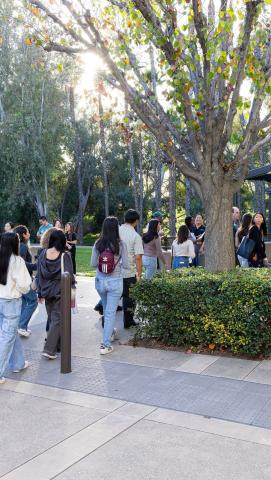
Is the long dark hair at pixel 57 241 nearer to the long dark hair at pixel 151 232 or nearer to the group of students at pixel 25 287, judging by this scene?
Answer: the group of students at pixel 25 287

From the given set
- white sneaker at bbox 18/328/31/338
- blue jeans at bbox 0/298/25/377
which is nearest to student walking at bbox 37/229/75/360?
blue jeans at bbox 0/298/25/377

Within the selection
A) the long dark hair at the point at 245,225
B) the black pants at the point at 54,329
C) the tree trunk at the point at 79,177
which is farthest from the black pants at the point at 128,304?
the tree trunk at the point at 79,177

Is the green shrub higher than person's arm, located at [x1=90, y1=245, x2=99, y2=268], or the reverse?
person's arm, located at [x1=90, y1=245, x2=99, y2=268]

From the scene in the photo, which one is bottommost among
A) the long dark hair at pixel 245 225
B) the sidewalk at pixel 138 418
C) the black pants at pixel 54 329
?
the sidewalk at pixel 138 418

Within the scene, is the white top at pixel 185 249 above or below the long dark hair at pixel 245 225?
below

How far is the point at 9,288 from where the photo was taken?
530 centimetres

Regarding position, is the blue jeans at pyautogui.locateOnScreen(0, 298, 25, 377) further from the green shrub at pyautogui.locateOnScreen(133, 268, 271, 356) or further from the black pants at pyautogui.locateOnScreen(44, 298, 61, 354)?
the green shrub at pyautogui.locateOnScreen(133, 268, 271, 356)

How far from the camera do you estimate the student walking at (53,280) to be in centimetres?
610

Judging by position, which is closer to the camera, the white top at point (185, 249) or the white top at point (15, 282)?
the white top at point (15, 282)

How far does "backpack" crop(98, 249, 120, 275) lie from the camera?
6184mm

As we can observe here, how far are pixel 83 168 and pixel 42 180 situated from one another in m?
7.69

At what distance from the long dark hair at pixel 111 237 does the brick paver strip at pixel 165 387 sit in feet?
4.55

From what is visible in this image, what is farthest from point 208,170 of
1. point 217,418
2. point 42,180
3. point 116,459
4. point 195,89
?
point 42,180

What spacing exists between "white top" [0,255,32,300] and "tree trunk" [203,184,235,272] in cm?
307
